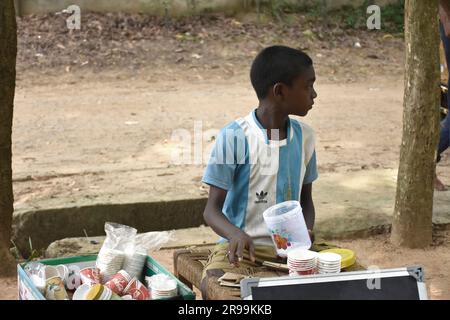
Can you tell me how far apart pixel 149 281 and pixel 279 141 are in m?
0.77

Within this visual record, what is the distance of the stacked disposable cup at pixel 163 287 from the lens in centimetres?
261

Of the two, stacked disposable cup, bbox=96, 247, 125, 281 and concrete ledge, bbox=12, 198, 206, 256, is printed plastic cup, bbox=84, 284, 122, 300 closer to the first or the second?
stacked disposable cup, bbox=96, 247, 125, 281

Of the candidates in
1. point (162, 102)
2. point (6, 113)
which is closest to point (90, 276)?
A: point (6, 113)

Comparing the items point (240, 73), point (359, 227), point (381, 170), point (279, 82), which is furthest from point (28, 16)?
point (279, 82)

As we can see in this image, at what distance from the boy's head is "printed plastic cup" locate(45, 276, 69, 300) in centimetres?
107

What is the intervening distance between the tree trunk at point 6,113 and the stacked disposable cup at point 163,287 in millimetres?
1655

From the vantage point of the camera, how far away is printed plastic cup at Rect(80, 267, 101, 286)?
2.78 metres

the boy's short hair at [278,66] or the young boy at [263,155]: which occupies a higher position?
the boy's short hair at [278,66]

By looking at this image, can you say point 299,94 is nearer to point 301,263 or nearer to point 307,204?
point 307,204

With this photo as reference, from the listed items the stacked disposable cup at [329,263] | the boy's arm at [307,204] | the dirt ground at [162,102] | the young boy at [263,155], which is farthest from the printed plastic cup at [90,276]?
the dirt ground at [162,102]

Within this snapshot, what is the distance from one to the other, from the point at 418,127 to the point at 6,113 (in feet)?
7.46

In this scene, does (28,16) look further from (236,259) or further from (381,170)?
(236,259)

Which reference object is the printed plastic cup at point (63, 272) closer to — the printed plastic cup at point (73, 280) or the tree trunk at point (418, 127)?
the printed plastic cup at point (73, 280)
